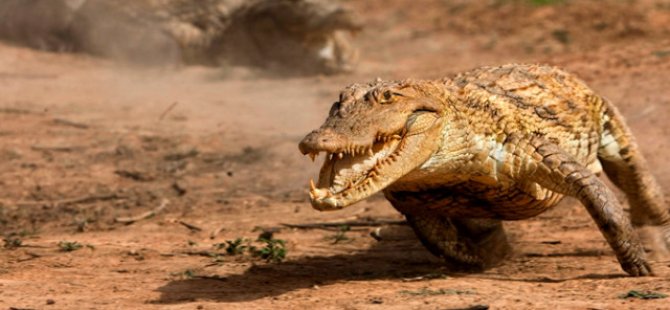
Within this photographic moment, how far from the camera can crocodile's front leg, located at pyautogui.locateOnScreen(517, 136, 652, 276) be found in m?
5.64

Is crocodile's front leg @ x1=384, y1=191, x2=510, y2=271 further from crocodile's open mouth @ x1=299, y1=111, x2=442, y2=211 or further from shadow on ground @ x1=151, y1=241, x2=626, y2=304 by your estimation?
crocodile's open mouth @ x1=299, y1=111, x2=442, y2=211

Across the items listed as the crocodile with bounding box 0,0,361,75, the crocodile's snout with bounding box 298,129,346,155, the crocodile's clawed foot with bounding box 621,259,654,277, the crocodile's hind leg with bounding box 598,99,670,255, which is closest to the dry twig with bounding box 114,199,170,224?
the crocodile's snout with bounding box 298,129,346,155

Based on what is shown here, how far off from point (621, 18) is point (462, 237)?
9290 mm

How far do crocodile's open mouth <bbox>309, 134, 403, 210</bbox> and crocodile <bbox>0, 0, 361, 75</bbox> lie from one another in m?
8.91

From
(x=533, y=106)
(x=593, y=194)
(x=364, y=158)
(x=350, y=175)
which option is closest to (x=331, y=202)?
(x=350, y=175)

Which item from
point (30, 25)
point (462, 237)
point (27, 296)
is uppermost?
point (30, 25)

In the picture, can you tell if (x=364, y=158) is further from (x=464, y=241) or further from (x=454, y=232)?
(x=464, y=241)

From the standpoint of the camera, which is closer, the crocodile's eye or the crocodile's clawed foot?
the crocodile's eye

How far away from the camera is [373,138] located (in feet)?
17.2

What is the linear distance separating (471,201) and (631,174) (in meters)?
1.55

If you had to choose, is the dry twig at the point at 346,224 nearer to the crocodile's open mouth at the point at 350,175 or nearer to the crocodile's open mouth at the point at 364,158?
the crocodile's open mouth at the point at 364,158

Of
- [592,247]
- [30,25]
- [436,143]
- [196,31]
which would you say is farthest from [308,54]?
[436,143]

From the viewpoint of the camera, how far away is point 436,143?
5.57 metres

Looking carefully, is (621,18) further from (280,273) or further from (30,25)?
(280,273)
